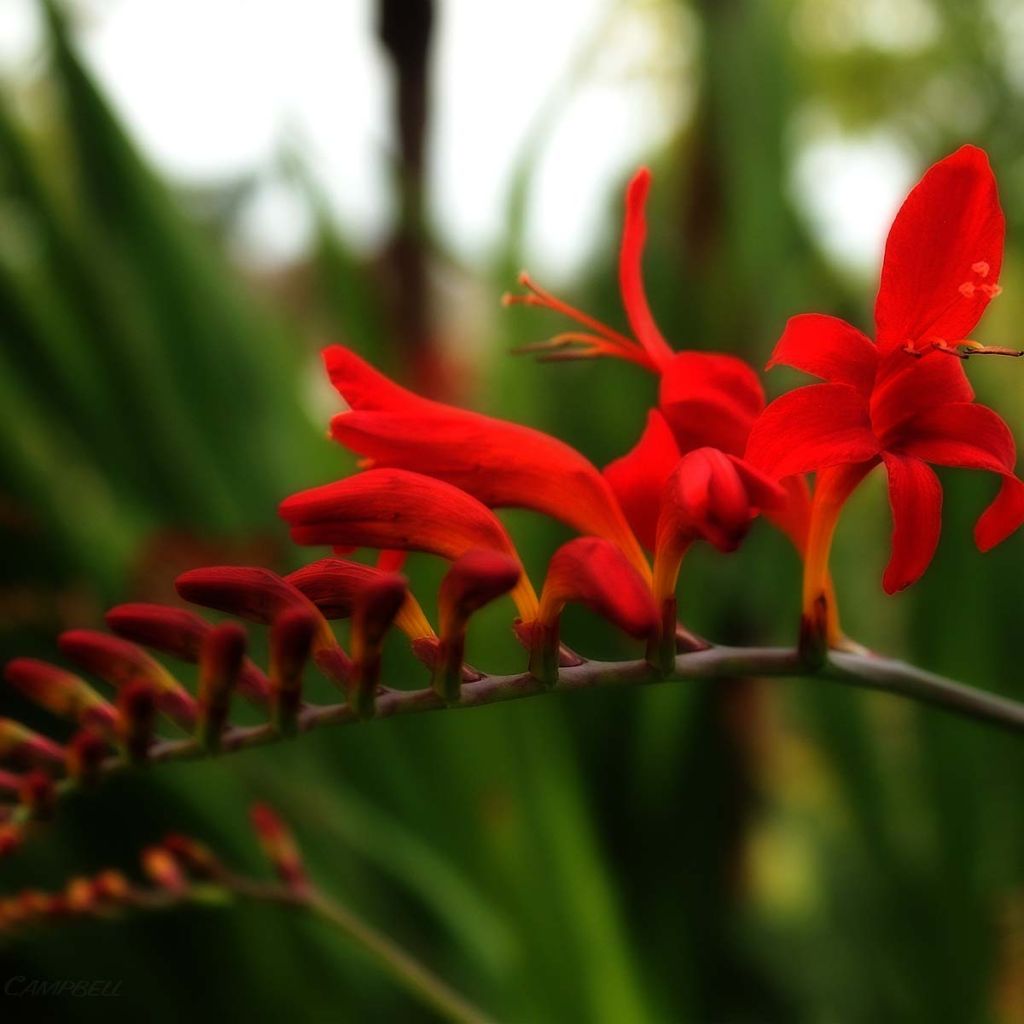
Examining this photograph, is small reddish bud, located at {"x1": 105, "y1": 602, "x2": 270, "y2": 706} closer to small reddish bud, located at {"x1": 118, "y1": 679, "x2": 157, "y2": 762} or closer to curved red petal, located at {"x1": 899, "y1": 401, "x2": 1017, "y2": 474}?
small reddish bud, located at {"x1": 118, "y1": 679, "x2": 157, "y2": 762}

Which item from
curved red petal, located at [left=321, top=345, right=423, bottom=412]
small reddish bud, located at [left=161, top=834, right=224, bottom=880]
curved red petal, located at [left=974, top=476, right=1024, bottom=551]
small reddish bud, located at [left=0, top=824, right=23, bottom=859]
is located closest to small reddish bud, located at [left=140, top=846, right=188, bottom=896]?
small reddish bud, located at [left=161, top=834, right=224, bottom=880]

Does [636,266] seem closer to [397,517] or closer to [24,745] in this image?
[397,517]

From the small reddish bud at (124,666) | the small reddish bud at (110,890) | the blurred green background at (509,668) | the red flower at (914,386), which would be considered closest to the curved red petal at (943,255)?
the red flower at (914,386)

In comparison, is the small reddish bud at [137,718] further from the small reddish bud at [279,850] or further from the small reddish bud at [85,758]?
the small reddish bud at [279,850]

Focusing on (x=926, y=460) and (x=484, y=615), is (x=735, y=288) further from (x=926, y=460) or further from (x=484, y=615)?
(x=926, y=460)

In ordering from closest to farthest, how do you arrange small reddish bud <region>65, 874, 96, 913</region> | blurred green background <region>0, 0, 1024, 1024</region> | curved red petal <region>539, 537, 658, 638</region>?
1. curved red petal <region>539, 537, 658, 638</region>
2. small reddish bud <region>65, 874, 96, 913</region>
3. blurred green background <region>0, 0, 1024, 1024</region>

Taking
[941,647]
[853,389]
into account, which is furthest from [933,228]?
[941,647]

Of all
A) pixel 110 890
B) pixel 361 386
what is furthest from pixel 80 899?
pixel 361 386
